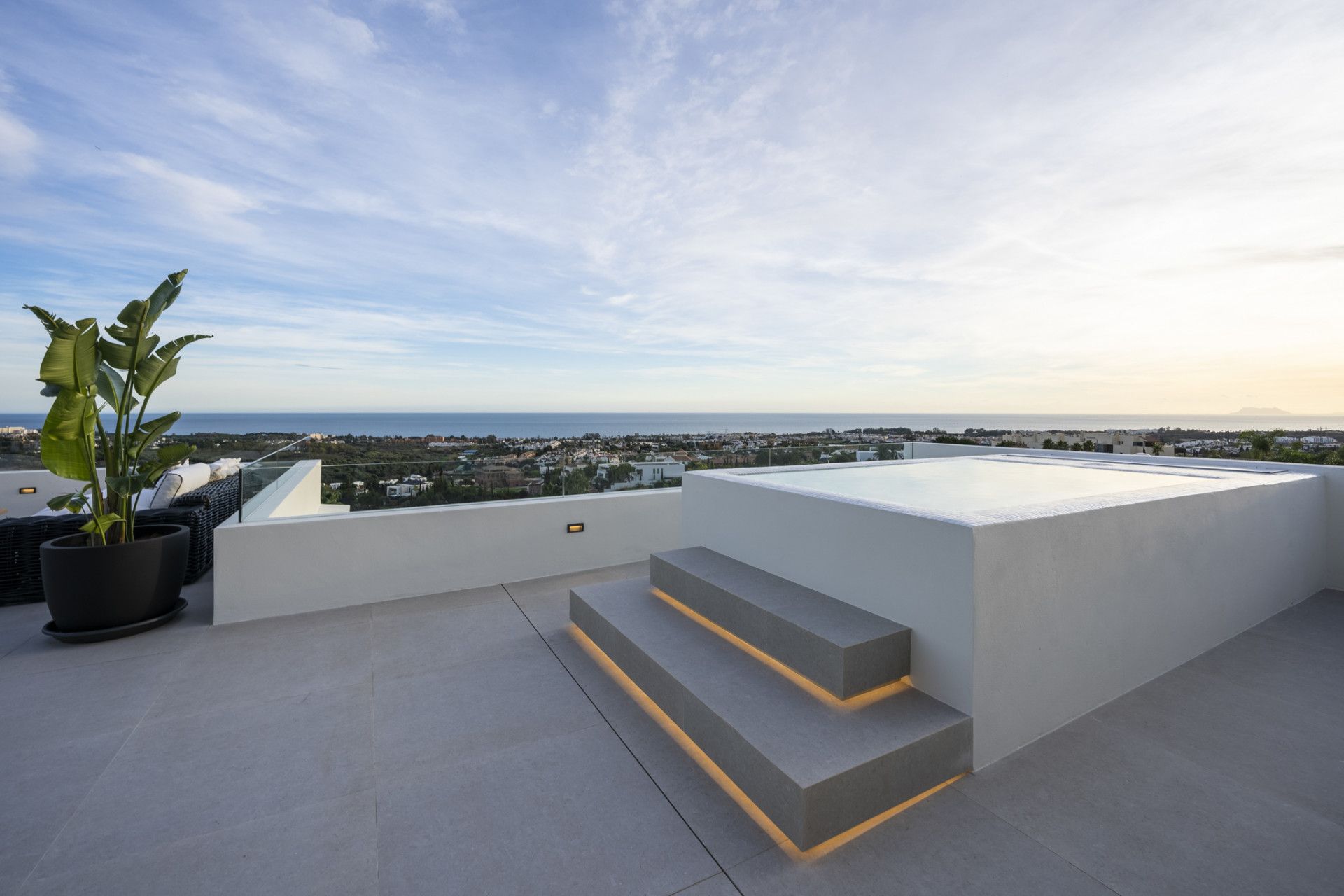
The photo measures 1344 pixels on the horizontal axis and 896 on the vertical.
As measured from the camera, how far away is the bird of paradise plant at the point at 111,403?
292cm

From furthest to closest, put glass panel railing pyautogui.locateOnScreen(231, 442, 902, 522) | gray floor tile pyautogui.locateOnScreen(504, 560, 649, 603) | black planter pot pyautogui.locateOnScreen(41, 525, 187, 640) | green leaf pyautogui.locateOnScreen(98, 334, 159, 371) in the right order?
gray floor tile pyautogui.locateOnScreen(504, 560, 649, 603), glass panel railing pyautogui.locateOnScreen(231, 442, 902, 522), green leaf pyautogui.locateOnScreen(98, 334, 159, 371), black planter pot pyautogui.locateOnScreen(41, 525, 187, 640)

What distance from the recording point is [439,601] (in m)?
3.87

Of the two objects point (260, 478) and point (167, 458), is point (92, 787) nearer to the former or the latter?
point (167, 458)

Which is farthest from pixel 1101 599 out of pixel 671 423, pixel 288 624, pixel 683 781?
pixel 671 423

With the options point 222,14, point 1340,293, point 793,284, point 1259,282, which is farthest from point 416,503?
point 1340,293

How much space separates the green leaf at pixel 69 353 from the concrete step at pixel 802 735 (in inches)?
133

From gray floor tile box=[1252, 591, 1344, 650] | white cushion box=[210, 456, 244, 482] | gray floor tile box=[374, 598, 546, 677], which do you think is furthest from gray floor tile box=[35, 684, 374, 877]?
gray floor tile box=[1252, 591, 1344, 650]

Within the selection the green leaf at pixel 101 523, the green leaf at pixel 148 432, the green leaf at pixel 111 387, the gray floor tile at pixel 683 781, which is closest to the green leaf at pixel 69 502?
the green leaf at pixel 101 523

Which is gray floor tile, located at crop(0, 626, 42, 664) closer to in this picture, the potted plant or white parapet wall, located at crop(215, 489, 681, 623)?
the potted plant

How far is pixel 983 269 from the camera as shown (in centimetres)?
658

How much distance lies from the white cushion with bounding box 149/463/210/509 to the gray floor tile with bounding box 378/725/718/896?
150 inches

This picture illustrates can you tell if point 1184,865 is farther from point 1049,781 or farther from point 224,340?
point 224,340

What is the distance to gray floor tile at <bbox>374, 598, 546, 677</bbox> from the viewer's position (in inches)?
115

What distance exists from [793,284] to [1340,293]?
548cm
